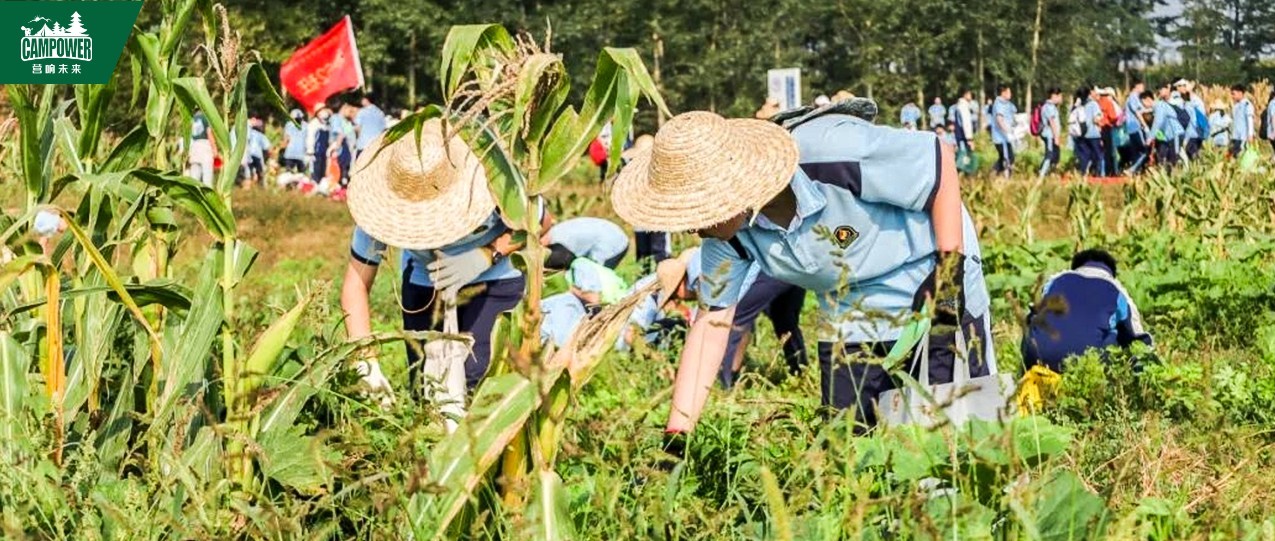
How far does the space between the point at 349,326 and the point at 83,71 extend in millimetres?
1323

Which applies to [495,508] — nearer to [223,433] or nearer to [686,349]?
[223,433]

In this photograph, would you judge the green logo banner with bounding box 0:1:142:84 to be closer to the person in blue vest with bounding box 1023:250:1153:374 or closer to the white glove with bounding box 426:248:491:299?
the white glove with bounding box 426:248:491:299

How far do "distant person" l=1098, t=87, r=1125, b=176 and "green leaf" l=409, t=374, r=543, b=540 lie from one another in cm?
2119

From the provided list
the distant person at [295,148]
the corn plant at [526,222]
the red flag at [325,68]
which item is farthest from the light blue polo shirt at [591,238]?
the distant person at [295,148]

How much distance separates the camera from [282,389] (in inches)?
149

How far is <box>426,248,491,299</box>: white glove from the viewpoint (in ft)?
17.4

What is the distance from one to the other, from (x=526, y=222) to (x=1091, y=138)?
21.7 metres

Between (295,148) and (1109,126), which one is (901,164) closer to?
(1109,126)

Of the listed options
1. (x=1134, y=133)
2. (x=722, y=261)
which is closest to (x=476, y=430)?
(x=722, y=261)

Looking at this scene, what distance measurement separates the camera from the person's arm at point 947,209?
158 inches

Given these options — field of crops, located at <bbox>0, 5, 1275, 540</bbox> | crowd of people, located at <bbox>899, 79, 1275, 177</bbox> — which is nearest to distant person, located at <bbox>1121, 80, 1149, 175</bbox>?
crowd of people, located at <bbox>899, 79, 1275, 177</bbox>

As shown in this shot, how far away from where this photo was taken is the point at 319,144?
2570cm

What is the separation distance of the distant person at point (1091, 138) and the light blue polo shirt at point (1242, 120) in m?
1.75

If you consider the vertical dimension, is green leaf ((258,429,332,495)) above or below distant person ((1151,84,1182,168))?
above
